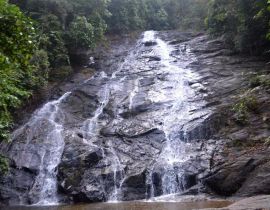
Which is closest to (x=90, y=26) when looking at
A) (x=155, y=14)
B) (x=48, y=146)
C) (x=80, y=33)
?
(x=80, y=33)

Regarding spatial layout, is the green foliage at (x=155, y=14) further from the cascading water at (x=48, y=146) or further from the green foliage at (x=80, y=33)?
the cascading water at (x=48, y=146)

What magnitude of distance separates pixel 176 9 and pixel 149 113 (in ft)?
87.1

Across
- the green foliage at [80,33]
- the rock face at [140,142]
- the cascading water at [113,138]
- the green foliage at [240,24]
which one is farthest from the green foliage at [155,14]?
the rock face at [140,142]

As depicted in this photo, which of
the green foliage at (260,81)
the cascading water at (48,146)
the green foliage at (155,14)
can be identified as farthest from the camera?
the green foliage at (155,14)

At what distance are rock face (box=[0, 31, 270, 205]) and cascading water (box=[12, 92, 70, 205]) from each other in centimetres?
5

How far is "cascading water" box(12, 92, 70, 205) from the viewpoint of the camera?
15.7m

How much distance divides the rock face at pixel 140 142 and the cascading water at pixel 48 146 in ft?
0.16

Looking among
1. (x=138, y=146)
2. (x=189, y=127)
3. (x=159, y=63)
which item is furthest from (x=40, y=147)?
(x=159, y=63)

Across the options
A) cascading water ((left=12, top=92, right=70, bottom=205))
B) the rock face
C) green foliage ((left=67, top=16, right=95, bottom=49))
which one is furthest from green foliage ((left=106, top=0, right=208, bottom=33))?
cascading water ((left=12, top=92, right=70, bottom=205))

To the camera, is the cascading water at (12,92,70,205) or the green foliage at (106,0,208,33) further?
the green foliage at (106,0,208,33)

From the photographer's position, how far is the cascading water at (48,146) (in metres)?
15.7

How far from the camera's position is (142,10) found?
4122 centimetres

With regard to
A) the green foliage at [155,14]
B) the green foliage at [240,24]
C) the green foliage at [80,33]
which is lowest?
the green foliage at [240,24]

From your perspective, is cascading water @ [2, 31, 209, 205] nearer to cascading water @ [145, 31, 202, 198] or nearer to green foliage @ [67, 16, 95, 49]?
cascading water @ [145, 31, 202, 198]
